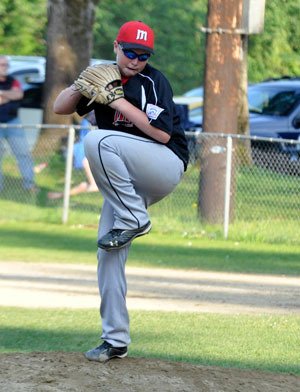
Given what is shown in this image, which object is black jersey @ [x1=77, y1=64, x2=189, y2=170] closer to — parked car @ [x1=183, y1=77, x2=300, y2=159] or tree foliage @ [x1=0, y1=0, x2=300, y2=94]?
parked car @ [x1=183, y1=77, x2=300, y2=159]

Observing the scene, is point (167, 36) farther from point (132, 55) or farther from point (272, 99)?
point (132, 55)

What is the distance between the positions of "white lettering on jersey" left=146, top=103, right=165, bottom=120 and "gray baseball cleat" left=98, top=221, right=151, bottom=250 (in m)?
0.63

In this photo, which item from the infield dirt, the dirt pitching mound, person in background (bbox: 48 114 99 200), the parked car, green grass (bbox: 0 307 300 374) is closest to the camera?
the dirt pitching mound

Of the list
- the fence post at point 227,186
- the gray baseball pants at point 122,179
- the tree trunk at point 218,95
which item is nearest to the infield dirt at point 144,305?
the gray baseball pants at point 122,179

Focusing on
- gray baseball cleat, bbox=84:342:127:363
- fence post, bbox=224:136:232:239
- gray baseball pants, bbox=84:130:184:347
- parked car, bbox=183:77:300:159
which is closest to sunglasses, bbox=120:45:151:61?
gray baseball pants, bbox=84:130:184:347

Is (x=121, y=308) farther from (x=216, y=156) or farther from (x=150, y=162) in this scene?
(x=216, y=156)

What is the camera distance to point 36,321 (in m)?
9.59

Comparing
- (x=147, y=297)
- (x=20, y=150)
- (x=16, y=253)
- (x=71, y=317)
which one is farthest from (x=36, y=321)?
(x=20, y=150)

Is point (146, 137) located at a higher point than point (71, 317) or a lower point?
higher

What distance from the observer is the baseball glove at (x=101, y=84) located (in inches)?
257

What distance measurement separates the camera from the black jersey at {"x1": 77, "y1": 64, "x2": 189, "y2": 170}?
21.6ft

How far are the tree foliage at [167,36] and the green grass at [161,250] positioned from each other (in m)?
22.6

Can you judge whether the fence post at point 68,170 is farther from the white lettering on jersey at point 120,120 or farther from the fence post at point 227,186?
the white lettering on jersey at point 120,120

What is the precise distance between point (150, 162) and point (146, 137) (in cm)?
15
